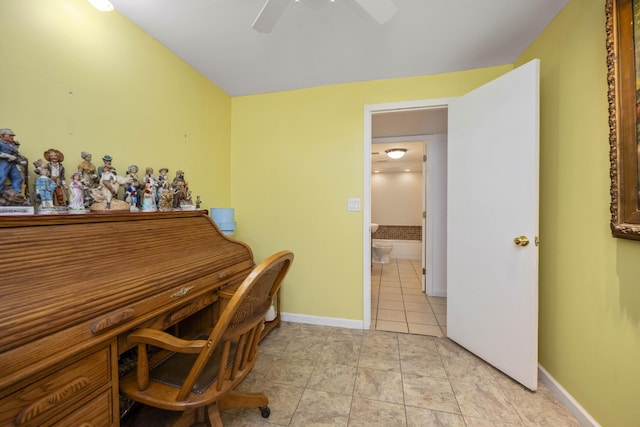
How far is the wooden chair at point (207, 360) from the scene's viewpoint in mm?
858

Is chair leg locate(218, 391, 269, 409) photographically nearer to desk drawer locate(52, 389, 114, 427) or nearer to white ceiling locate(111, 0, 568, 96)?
desk drawer locate(52, 389, 114, 427)

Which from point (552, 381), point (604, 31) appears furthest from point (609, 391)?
point (604, 31)

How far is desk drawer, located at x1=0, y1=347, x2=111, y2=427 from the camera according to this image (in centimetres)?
63

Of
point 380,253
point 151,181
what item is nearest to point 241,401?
point 151,181

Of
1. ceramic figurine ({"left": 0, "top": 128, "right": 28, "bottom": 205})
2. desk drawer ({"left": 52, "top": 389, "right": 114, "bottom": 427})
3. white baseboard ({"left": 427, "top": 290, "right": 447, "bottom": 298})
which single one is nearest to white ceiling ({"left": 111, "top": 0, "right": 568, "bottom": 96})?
ceramic figurine ({"left": 0, "top": 128, "right": 28, "bottom": 205})

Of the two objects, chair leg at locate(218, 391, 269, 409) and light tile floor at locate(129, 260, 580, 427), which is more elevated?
chair leg at locate(218, 391, 269, 409)

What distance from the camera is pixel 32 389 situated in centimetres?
66

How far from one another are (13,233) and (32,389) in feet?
1.70

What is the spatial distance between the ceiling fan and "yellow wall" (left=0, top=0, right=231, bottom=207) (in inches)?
37.2

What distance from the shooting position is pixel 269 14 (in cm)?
118

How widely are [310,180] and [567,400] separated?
7.45 ft

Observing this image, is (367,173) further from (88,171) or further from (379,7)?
(88,171)

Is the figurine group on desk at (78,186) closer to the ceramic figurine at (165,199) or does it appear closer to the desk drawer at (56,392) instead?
the ceramic figurine at (165,199)

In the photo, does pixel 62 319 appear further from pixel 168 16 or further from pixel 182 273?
pixel 168 16
